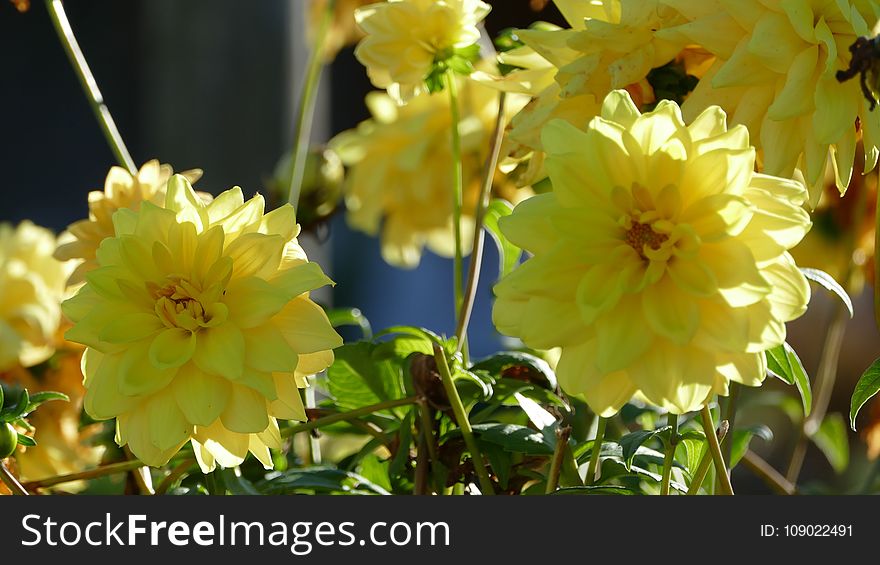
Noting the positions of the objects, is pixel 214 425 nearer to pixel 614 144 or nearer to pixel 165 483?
pixel 165 483

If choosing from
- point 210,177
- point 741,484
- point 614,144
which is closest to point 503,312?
point 614,144

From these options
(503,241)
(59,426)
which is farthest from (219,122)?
(503,241)

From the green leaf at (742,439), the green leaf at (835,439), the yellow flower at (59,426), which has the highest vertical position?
the green leaf at (742,439)

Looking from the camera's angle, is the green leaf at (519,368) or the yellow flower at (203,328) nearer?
the yellow flower at (203,328)

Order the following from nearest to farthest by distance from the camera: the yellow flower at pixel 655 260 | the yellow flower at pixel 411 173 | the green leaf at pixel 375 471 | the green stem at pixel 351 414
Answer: the yellow flower at pixel 655 260, the green stem at pixel 351 414, the green leaf at pixel 375 471, the yellow flower at pixel 411 173

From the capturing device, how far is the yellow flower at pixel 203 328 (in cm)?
41

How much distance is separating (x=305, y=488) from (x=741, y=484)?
1.22 metres

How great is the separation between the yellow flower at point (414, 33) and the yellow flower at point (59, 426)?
0.35 meters

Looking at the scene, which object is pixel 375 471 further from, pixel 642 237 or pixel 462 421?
pixel 642 237

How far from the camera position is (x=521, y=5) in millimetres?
2135

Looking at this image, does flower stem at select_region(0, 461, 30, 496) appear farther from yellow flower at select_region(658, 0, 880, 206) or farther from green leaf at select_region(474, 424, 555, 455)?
yellow flower at select_region(658, 0, 880, 206)

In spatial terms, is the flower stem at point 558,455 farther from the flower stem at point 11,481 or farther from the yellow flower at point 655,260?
the flower stem at point 11,481

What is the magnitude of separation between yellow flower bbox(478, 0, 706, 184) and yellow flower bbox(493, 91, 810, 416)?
0.07m

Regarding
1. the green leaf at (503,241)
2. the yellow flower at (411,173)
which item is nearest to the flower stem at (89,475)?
the green leaf at (503,241)
